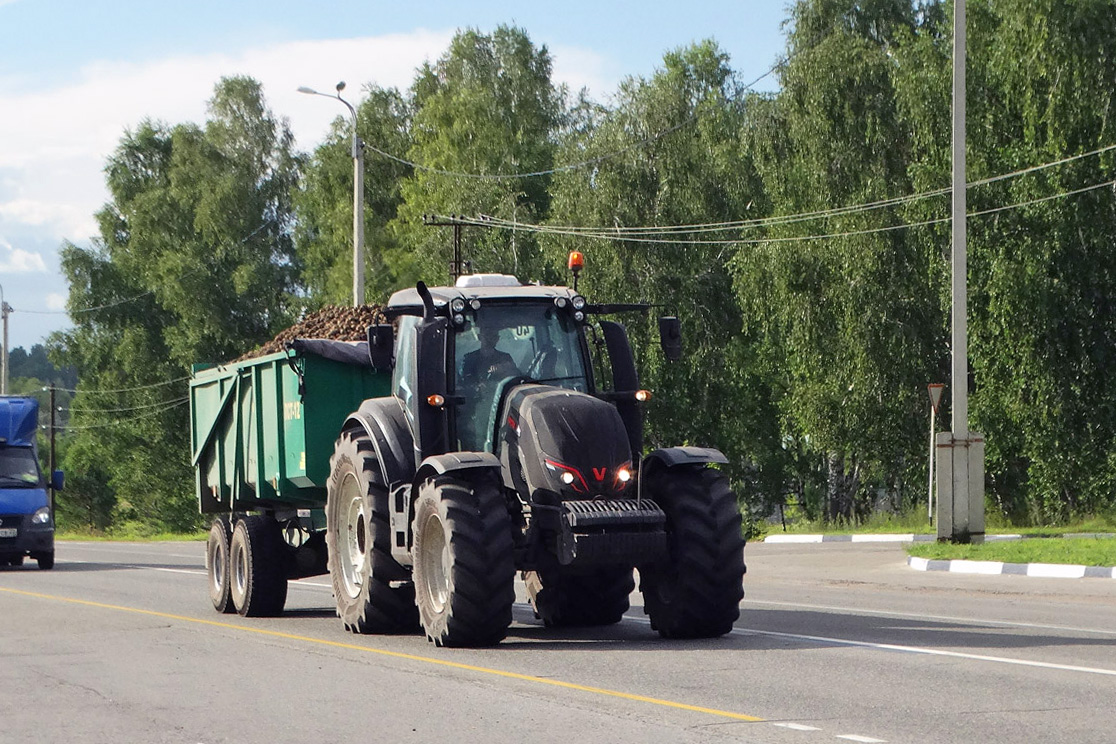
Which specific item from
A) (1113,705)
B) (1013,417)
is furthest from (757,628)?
(1013,417)

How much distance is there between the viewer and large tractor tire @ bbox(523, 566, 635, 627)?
14172 millimetres

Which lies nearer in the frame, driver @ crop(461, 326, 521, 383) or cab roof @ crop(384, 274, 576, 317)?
driver @ crop(461, 326, 521, 383)

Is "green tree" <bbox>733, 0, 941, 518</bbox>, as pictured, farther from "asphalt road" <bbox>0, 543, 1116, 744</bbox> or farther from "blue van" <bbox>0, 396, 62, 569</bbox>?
"asphalt road" <bbox>0, 543, 1116, 744</bbox>

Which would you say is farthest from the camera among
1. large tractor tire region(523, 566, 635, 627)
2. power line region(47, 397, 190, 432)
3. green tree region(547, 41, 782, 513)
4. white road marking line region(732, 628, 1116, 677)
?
power line region(47, 397, 190, 432)

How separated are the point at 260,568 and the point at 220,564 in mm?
Answer: 1177

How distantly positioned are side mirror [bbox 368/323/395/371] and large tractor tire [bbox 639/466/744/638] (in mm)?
2556

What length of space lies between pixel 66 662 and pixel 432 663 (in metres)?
3.08

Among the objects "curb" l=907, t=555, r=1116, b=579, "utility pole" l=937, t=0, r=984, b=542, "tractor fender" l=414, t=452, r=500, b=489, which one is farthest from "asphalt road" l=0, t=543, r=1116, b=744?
"utility pole" l=937, t=0, r=984, b=542

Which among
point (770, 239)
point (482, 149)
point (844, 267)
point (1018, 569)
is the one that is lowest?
point (1018, 569)

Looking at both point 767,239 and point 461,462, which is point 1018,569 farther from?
point 767,239

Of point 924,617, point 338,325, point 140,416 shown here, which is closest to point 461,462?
point 924,617

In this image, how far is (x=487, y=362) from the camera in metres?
13.2

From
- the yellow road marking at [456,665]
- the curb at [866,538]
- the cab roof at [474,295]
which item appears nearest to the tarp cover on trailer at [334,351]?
the cab roof at [474,295]

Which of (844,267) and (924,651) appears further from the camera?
(844,267)
